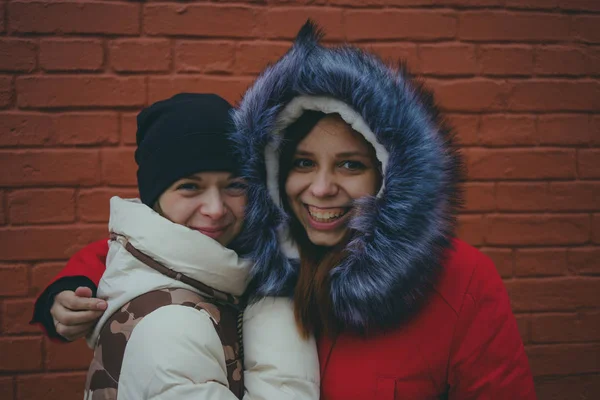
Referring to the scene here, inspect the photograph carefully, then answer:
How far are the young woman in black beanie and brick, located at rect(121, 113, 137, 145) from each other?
1.63ft

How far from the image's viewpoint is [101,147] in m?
2.07

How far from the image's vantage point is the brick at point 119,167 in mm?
2076

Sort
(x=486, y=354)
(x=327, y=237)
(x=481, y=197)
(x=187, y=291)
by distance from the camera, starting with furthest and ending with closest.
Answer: (x=481, y=197), (x=327, y=237), (x=486, y=354), (x=187, y=291)

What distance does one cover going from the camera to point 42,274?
204 centimetres

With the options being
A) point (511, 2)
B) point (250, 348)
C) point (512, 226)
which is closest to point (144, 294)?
point (250, 348)

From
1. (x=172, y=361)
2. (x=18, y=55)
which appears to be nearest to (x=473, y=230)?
(x=172, y=361)

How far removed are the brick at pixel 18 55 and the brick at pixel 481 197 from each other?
182cm

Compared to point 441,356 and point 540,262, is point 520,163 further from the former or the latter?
point 441,356

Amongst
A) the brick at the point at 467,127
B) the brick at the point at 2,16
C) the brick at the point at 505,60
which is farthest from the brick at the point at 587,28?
the brick at the point at 2,16

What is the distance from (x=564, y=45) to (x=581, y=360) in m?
1.37

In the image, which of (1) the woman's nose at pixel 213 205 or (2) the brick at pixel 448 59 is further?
(2) the brick at pixel 448 59

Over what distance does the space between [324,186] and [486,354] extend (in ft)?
2.08

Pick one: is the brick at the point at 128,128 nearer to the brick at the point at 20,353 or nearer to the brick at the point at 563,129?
the brick at the point at 20,353

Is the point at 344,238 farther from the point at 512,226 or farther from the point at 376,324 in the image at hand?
the point at 512,226
